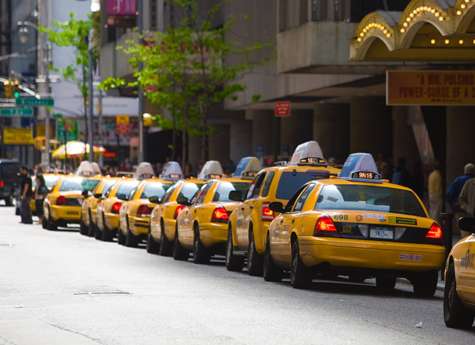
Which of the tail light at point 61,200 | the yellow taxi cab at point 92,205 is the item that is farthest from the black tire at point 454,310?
the tail light at point 61,200

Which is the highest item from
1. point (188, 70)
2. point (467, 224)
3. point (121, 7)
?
point (121, 7)

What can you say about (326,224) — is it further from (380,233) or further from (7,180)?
(7,180)

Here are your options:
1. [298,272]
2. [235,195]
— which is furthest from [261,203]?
[298,272]

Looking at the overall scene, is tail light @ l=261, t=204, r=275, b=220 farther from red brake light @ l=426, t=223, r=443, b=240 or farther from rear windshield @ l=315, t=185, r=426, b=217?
red brake light @ l=426, t=223, r=443, b=240

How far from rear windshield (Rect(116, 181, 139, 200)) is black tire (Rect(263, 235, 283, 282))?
608 inches

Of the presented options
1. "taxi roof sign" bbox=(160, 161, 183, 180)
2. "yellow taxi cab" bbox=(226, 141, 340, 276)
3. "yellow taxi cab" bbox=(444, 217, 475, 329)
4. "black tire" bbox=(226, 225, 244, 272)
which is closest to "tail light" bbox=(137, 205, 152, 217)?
"taxi roof sign" bbox=(160, 161, 183, 180)

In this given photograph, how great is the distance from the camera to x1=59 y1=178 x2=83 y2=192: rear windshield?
145 feet

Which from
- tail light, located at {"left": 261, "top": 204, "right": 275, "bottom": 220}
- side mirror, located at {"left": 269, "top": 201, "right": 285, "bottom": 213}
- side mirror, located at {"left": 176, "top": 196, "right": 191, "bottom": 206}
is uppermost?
side mirror, located at {"left": 269, "top": 201, "right": 285, "bottom": 213}

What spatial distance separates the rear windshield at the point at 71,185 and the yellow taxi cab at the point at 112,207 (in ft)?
19.3

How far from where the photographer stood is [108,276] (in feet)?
71.9

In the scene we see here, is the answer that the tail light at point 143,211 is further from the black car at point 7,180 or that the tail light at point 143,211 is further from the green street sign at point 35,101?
the green street sign at point 35,101

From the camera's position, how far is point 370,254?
19.0m

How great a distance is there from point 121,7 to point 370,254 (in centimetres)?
5354

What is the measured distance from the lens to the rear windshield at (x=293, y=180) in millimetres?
22891
